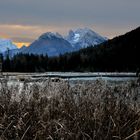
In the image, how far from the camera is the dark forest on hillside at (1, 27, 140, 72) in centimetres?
17875

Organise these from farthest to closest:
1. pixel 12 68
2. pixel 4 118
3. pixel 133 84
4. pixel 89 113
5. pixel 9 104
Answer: pixel 12 68 < pixel 133 84 < pixel 9 104 < pixel 89 113 < pixel 4 118

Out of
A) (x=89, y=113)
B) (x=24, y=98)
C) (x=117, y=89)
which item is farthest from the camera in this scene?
(x=117, y=89)

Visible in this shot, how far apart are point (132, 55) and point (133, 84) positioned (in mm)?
172481

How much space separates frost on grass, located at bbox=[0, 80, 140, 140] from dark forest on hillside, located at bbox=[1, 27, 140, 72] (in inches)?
6476

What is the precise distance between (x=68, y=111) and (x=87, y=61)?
17681 cm

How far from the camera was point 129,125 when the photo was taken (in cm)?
820

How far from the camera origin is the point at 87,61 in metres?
186

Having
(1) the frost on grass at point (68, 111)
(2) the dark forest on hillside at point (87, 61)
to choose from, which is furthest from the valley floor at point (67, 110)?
(2) the dark forest on hillside at point (87, 61)

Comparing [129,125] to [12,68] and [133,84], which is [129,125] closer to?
[133,84]

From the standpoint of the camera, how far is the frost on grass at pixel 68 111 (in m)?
7.56

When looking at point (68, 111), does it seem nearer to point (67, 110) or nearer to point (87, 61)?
point (67, 110)

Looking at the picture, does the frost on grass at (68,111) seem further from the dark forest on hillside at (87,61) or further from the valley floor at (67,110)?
the dark forest on hillside at (87,61)

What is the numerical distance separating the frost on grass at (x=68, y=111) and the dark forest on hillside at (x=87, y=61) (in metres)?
164

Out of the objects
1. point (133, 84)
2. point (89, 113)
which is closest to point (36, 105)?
point (89, 113)
